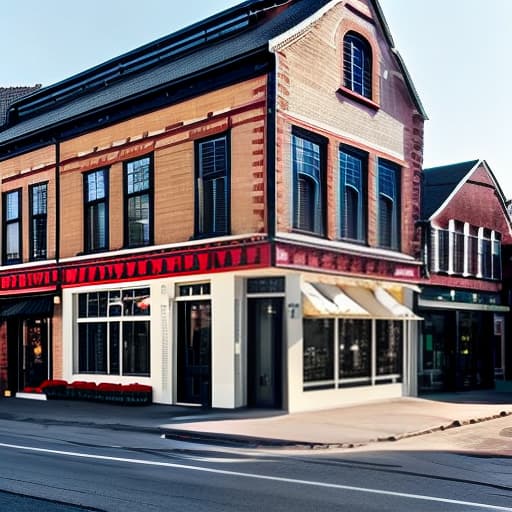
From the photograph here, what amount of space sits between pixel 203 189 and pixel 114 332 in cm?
506

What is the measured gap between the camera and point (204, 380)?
730 inches

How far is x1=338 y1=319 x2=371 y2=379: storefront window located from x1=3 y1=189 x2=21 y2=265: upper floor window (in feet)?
35.4

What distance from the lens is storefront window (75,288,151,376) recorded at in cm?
2008

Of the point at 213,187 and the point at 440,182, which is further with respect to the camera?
the point at 440,182

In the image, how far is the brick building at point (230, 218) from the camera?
1755 cm

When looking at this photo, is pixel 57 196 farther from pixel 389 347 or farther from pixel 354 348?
pixel 389 347

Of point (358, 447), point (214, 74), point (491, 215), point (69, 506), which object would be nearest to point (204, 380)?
point (358, 447)

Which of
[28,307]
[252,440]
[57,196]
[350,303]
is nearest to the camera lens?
[252,440]

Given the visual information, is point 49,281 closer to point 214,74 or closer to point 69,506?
point 214,74

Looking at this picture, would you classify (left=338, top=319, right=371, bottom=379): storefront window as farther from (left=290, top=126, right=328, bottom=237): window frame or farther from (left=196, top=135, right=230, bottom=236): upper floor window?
(left=196, top=135, right=230, bottom=236): upper floor window

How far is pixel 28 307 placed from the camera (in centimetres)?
2312

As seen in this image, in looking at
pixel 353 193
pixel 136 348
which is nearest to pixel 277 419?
pixel 136 348

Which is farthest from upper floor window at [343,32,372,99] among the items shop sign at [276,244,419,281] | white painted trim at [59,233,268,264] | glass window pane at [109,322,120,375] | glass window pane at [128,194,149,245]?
glass window pane at [109,322,120,375]

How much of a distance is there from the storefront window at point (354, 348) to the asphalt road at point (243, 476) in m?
5.43
